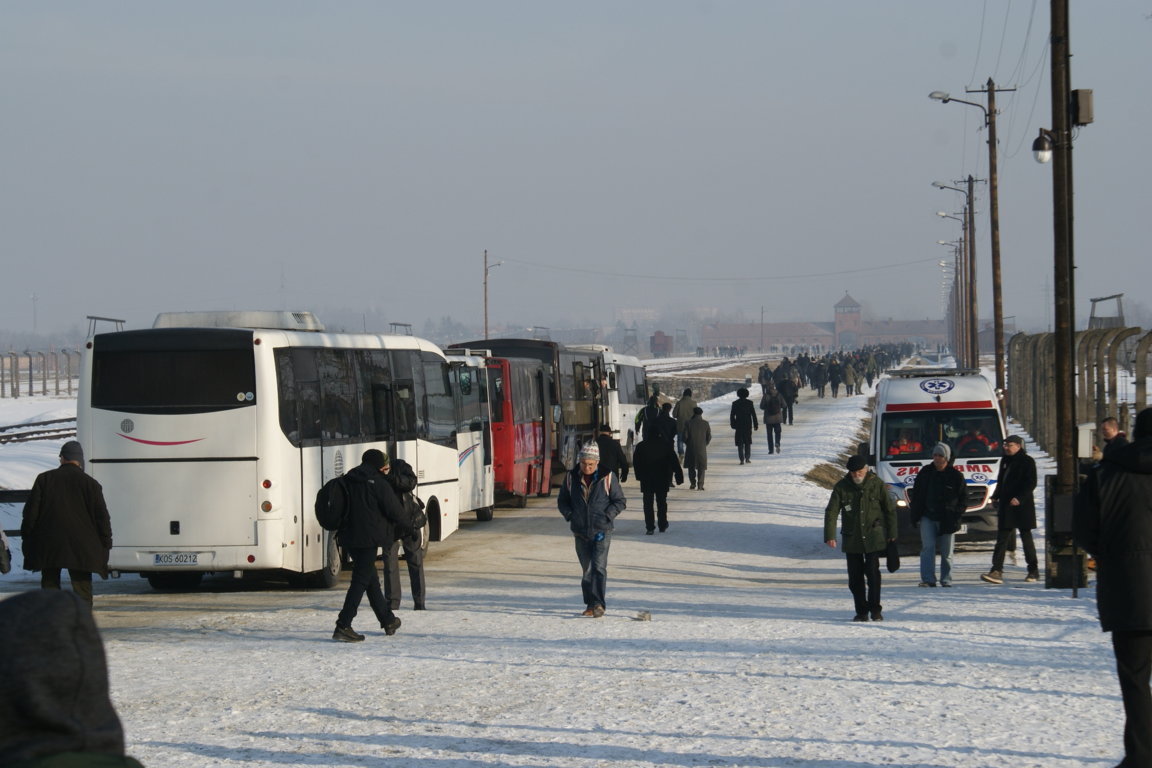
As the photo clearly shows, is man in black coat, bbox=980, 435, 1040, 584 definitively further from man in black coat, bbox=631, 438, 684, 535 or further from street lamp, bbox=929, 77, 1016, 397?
street lamp, bbox=929, 77, 1016, 397

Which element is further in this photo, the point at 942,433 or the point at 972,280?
the point at 972,280

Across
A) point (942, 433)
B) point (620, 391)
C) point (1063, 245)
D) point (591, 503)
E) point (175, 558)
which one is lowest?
point (175, 558)

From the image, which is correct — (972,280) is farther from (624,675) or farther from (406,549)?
(624,675)

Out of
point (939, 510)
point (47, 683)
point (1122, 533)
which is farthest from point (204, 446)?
point (47, 683)

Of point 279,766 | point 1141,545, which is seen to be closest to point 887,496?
point 1141,545

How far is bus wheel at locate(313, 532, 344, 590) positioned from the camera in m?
16.4

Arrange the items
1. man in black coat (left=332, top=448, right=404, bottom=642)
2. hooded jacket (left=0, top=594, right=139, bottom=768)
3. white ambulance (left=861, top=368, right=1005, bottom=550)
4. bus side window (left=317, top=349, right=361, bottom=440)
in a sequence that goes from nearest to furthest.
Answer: hooded jacket (left=0, top=594, right=139, bottom=768) < man in black coat (left=332, top=448, right=404, bottom=642) < bus side window (left=317, top=349, right=361, bottom=440) < white ambulance (left=861, top=368, right=1005, bottom=550)

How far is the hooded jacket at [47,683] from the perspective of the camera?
8.78 feet

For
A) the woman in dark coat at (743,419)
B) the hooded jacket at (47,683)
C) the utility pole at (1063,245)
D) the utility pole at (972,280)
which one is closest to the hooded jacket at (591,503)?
the utility pole at (1063,245)

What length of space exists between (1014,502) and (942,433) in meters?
5.14

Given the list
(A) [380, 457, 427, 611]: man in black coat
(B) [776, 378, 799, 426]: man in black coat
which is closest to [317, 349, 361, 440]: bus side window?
(A) [380, 457, 427, 611]: man in black coat

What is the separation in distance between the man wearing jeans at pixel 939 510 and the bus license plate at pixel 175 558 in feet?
26.0

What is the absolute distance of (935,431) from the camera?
70.9 ft

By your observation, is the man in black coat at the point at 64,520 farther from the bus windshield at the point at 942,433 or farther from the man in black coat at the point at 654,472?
the bus windshield at the point at 942,433
